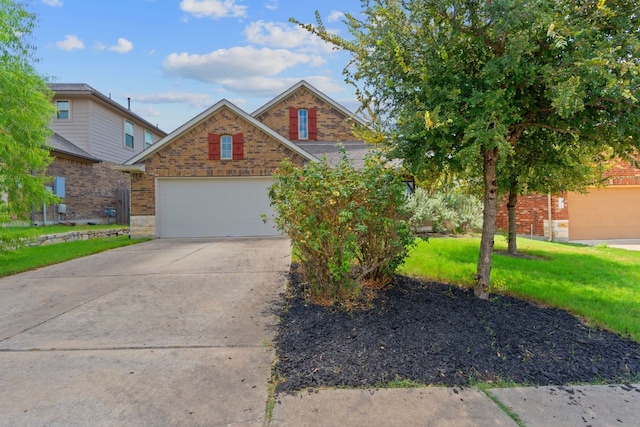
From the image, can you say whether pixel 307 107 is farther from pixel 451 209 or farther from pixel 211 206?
pixel 451 209

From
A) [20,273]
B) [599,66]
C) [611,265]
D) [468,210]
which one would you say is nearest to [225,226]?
[20,273]

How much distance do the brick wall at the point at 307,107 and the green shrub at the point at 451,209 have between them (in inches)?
249

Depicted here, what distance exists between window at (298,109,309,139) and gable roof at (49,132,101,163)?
10148 mm


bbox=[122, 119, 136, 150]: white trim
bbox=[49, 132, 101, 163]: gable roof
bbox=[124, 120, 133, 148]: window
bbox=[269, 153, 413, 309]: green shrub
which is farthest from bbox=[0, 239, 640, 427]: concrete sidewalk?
bbox=[124, 120, 133, 148]: window

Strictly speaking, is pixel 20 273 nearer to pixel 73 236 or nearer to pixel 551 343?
pixel 73 236

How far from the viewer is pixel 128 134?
73.9ft

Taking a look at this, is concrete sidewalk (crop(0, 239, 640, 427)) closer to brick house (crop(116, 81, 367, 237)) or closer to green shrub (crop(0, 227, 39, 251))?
green shrub (crop(0, 227, 39, 251))

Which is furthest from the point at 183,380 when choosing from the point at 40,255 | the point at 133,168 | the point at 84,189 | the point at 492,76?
the point at 84,189

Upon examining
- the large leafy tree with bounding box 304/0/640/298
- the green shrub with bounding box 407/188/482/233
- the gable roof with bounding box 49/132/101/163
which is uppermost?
the gable roof with bounding box 49/132/101/163

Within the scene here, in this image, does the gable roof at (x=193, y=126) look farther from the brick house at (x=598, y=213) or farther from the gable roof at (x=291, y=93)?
the brick house at (x=598, y=213)

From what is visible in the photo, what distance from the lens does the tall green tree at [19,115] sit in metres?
8.18

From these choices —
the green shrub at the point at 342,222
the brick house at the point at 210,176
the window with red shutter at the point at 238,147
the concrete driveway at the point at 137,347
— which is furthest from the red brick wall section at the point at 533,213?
the green shrub at the point at 342,222

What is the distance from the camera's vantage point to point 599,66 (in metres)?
3.41

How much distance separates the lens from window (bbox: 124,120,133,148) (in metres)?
22.2
